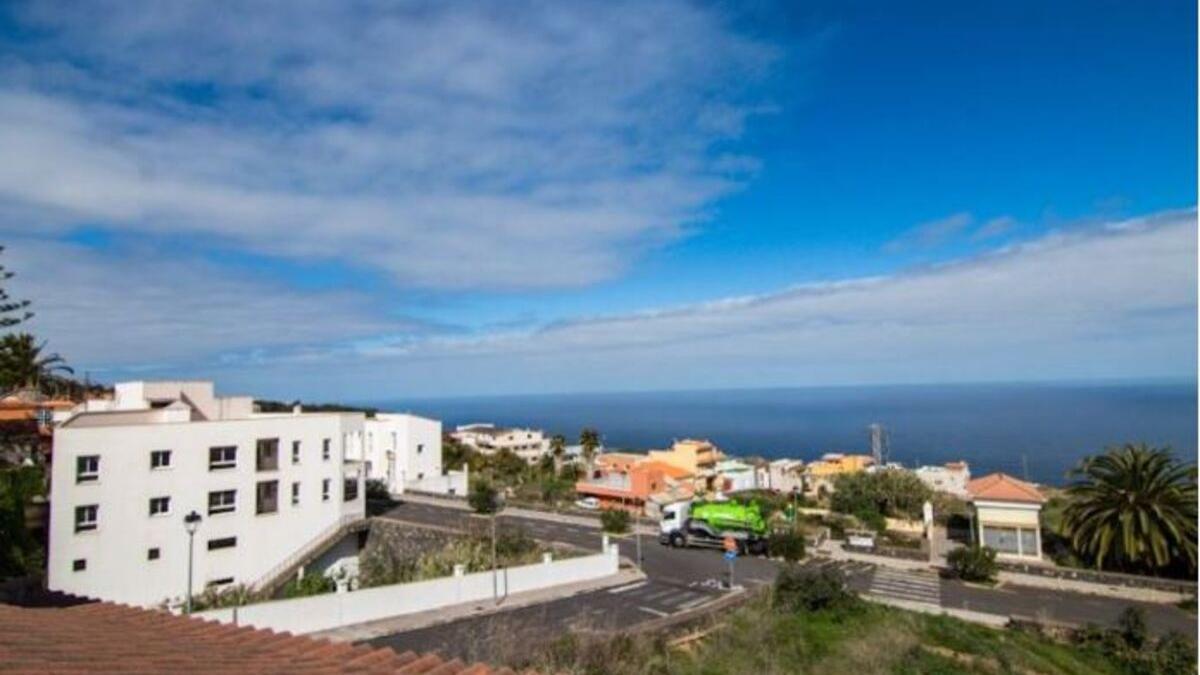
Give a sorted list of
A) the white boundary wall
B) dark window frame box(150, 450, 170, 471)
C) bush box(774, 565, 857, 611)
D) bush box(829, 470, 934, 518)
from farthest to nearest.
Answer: bush box(829, 470, 934, 518)
dark window frame box(150, 450, 170, 471)
bush box(774, 565, 857, 611)
the white boundary wall

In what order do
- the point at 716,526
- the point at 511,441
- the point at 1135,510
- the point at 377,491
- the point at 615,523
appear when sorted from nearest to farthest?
the point at 1135,510 < the point at 716,526 < the point at 615,523 < the point at 377,491 < the point at 511,441

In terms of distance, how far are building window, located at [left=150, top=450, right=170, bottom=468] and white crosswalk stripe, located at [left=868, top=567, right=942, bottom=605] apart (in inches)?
1062

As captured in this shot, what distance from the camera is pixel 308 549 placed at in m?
33.6

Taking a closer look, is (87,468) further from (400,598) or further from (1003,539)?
(1003,539)

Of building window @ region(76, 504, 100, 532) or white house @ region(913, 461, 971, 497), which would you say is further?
white house @ region(913, 461, 971, 497)

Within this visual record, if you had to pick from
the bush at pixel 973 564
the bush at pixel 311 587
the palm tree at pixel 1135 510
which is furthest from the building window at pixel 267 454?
the palm tree at pixel 1135 510

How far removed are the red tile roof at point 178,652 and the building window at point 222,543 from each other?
25.3 meters

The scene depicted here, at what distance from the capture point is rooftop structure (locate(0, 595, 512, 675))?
15.4ft

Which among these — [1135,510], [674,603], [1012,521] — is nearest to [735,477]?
[1012,521]

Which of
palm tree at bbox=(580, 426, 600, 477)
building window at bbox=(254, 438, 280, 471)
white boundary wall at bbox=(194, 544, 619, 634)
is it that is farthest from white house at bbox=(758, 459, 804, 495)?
building window at bbox=(254, 438, 280, 471)

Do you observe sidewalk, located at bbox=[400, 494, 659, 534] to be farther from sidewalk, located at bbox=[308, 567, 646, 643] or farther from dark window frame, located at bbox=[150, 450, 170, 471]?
dark window frame, located at bbox=[150, 450, 170, 471]

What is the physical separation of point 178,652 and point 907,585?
98.5ft

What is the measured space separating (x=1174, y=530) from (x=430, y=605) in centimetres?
2893

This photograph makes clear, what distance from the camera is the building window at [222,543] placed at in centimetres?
2970
